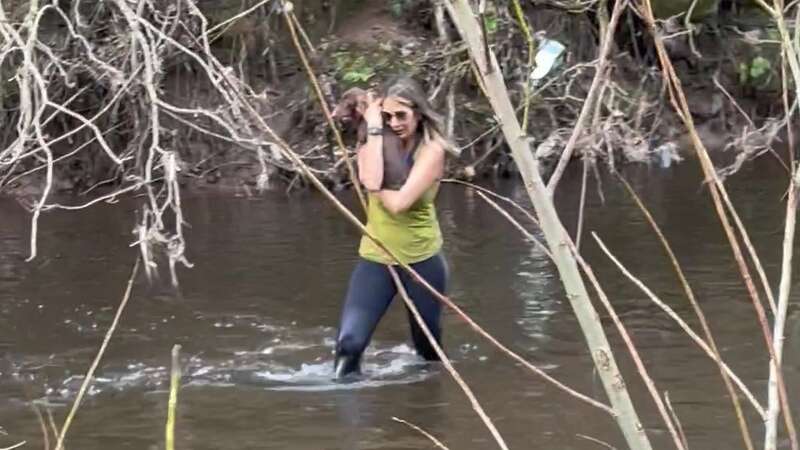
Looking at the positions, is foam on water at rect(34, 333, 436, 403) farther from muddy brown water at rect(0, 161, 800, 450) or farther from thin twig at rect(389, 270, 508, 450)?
thin twig at rect(389, 270, 508, 450)

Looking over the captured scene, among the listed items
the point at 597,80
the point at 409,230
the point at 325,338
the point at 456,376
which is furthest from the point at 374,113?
the point at 597,80

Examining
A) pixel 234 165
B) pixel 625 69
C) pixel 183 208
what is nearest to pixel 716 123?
pixel 625 69

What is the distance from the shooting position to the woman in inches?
237

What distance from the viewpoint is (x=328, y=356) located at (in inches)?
284

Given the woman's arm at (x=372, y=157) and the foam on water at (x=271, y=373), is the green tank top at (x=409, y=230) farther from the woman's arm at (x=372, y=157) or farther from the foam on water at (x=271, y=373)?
the foam on water at (x=271, y=373)

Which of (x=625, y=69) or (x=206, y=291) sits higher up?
(x=625, y=69)

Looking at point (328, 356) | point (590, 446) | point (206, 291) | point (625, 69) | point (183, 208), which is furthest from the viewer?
point (625, 69)

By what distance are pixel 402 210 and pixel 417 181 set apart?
0.49 ft

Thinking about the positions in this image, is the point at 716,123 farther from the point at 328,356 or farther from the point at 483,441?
the point at 483,441

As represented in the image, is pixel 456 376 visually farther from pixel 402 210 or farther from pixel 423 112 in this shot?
pixel 423 112

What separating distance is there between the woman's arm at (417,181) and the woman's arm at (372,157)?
64mm

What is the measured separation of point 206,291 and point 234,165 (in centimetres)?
558

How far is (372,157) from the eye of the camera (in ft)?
19.9

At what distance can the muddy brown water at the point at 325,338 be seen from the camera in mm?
5934
